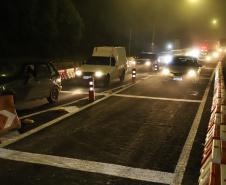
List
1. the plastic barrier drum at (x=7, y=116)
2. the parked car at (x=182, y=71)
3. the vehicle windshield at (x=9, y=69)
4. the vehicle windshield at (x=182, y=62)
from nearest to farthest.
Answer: the plastic barrier drum at (x=7, y=116) < the vehicle windshield at (x=9, y=69) < the parked car at (x=182, y=71) < the vehicle windshield at (x=182, y=62)

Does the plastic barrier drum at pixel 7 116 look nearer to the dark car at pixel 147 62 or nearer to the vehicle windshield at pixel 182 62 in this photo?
the vehicle windshield at pixel 182 62

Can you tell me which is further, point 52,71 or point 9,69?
point 52,71

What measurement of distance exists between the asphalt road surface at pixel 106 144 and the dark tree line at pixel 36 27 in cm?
2086

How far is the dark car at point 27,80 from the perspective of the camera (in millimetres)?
Result: 9750

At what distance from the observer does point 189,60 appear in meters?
19.1

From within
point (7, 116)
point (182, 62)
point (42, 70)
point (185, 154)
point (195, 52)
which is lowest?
point (185, 154)

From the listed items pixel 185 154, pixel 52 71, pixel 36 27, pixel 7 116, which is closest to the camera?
pixel 185 154

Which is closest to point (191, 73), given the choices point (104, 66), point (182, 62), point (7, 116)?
point (182, 62)

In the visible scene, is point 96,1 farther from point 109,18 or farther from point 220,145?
point 220,145

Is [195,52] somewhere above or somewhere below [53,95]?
above

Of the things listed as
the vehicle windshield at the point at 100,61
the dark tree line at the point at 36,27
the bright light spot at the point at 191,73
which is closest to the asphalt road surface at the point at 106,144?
the bright light spot at the point at 191,73

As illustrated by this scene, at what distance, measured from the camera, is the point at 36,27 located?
1266 inches

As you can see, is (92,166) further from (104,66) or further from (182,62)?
(182,62)

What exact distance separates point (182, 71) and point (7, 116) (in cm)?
Result: 1242
